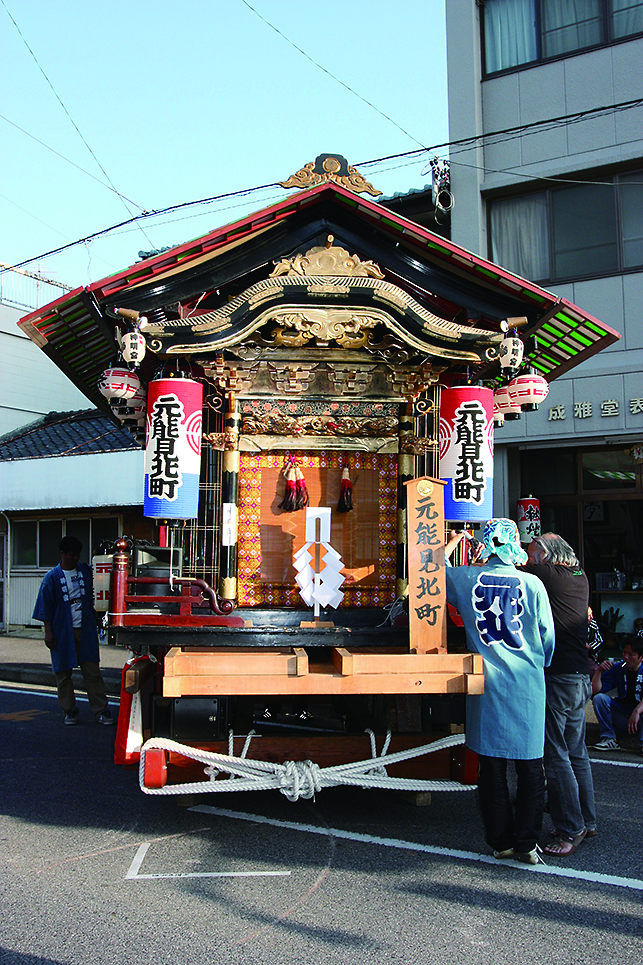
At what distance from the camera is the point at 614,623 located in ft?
41.4

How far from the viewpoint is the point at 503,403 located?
8617 millimetres

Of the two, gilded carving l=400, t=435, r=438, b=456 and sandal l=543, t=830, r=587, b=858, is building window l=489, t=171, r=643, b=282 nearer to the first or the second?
gilded carving l=400, t=435, r=438, b=456

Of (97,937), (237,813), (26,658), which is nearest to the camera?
(97,937)

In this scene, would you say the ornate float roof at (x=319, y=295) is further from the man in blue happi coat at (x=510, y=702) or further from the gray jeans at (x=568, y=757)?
the gray jeans at (x=568, y=757)

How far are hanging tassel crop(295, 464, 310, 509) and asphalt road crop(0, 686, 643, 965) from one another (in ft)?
9.55

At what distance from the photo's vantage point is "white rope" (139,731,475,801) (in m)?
4.85

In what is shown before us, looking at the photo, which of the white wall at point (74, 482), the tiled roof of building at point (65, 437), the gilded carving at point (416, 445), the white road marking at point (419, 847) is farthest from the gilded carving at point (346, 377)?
the tiled roof of building at point (65, 437)

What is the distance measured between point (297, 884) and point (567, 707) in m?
2.10

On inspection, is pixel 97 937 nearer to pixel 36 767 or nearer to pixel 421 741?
pixel 421 741

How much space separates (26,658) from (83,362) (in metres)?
6.89

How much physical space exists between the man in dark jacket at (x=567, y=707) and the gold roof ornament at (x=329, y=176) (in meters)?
4.38

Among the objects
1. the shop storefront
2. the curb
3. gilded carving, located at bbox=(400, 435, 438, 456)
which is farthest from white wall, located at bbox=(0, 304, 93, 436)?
gilded carving, located at bbox=(400, 435, 438, 456)

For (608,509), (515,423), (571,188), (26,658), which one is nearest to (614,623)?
(608,509)

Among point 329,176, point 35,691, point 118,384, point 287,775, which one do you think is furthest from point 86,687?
point 329,176
